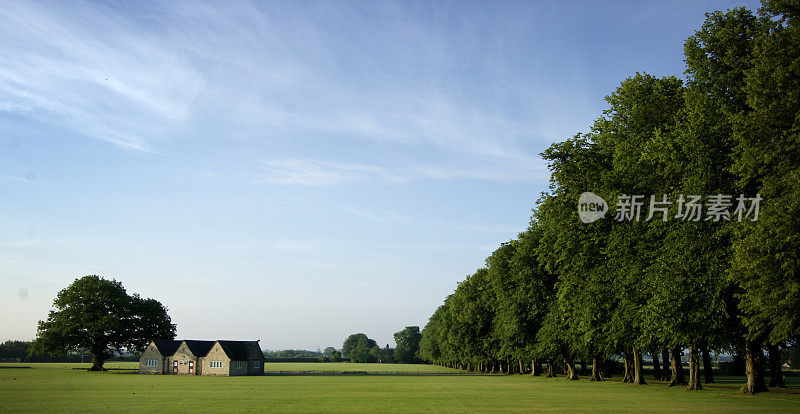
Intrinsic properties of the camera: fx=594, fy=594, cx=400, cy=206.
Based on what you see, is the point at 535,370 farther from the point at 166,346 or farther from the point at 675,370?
the point at 166,346

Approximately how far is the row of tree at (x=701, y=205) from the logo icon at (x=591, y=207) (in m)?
0.44

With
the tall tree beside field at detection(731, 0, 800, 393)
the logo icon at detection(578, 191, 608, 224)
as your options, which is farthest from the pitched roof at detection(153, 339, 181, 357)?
the tall tree beside field at detection(731, 0, 800, 393)

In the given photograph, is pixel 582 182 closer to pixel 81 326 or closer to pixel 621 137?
pixel 621 137

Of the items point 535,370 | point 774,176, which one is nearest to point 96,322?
point 535,370

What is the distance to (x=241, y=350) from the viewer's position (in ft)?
335

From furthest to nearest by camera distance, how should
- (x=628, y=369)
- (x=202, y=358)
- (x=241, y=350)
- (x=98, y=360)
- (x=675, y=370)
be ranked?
(x=98, y=360), (x=241, y=350), (x=202, y=358), (x=628, y=369), (x=675, y=370)

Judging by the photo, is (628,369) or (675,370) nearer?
(675,370)

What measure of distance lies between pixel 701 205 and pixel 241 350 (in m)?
85.4

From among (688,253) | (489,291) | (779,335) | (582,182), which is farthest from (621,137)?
(489,291)

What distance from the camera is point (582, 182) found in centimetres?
4166

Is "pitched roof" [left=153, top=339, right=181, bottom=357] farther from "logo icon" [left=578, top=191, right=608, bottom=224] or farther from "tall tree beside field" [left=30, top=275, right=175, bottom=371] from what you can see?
"logo icon" [left=578, top=191, right=608, bottom=224]

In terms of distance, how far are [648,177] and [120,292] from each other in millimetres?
99500

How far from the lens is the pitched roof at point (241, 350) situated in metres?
98.7

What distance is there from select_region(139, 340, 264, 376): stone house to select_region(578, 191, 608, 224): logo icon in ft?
239
